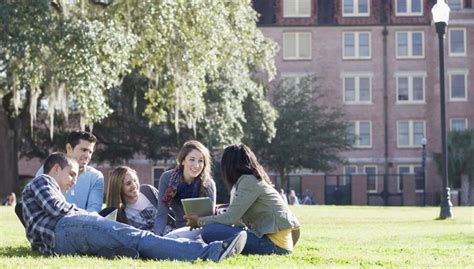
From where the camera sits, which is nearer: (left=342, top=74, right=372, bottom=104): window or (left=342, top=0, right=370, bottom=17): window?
(left=342, top=74, right=372, bottom=104): window

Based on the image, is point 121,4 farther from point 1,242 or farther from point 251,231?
point 251,231

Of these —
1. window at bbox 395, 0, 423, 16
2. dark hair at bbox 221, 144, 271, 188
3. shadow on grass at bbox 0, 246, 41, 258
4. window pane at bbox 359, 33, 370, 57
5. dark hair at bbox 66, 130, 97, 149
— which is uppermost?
window at bbox 395, 0, 423, 16

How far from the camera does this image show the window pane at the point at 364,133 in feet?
184

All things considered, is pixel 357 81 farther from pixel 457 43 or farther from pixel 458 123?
pixel 458 123

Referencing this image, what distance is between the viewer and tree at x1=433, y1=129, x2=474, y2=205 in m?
52.3

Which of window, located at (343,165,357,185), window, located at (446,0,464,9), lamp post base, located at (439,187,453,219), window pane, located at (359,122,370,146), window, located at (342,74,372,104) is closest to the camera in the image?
lamp post base, located at (439,187,453,219)

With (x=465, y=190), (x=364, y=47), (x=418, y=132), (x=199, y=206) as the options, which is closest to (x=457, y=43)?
(x=364, y=47)

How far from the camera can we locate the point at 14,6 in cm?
2242

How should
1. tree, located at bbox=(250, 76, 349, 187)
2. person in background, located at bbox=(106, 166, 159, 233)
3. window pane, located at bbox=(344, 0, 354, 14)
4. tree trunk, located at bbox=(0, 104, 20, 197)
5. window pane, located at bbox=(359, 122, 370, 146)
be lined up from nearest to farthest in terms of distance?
person in background, located at bbox=(106, 166, 159, 233) < tree trunk, located at bbox=(0, 104, 20, 197) < tree, located at bbox=(250, 76, 349, 187) < window pane, located at bbox=(359, 122, 370, 146) < window pane, located at bbox=(344, 0, 354, 14)

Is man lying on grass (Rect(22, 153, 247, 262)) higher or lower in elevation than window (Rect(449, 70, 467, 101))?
lower

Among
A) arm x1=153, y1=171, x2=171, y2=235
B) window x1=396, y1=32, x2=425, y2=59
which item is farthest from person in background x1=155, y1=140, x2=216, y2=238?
window x1=396, y1=32, x2=425, y2=59

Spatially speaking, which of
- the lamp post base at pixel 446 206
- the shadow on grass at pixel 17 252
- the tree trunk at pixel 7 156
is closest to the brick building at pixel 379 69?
the tree trunk at pixel 7 156

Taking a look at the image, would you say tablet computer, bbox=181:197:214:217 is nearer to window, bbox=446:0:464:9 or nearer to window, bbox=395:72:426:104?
window, bbox=395:72:426:104

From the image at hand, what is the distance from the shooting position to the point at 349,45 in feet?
186
